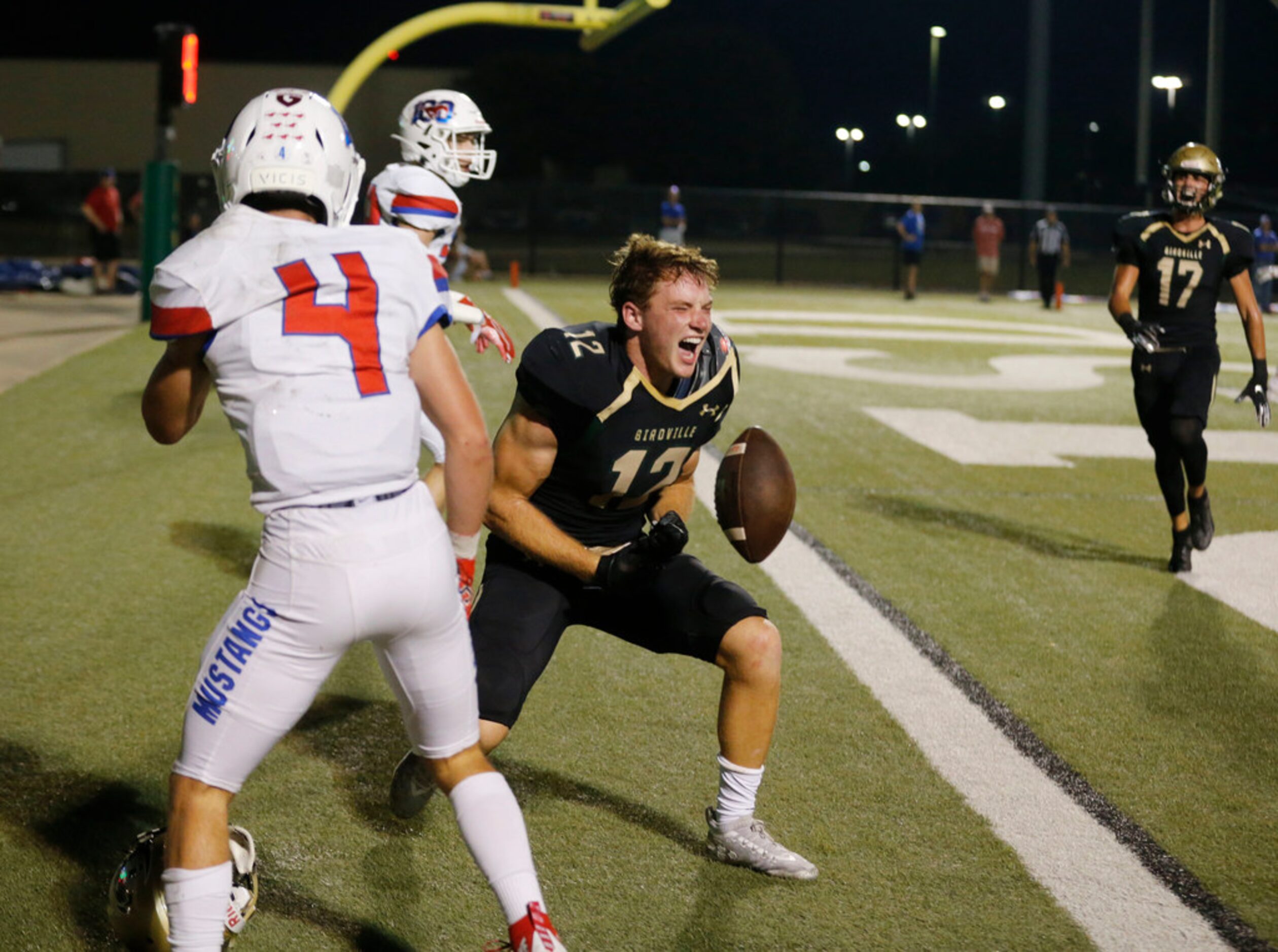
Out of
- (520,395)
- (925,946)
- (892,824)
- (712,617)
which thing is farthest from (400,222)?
(925,946)

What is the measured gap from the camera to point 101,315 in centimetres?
1809

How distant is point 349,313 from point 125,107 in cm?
5487

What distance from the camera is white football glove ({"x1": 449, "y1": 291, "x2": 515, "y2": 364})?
4.92m

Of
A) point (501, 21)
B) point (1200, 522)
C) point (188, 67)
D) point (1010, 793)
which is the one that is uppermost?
point (501, 21)

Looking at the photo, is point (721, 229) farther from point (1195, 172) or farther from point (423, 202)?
point (423, 202)

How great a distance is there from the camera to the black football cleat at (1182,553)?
6586mm

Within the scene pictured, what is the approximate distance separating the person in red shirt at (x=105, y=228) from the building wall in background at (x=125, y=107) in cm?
3015

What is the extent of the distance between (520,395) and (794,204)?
100 feet

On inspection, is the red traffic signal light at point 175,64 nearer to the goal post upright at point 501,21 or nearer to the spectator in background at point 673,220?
the goal post upright at point 501,21

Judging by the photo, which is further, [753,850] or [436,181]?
[436,181]

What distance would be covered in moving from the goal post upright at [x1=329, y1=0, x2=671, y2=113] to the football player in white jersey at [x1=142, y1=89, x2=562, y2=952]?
16.5 meters

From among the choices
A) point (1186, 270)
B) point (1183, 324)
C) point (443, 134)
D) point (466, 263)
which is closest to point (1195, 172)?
point (1186, 270)

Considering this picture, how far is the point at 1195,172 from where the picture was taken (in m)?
6.49

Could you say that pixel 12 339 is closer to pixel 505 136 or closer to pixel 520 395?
pixel 520 395
